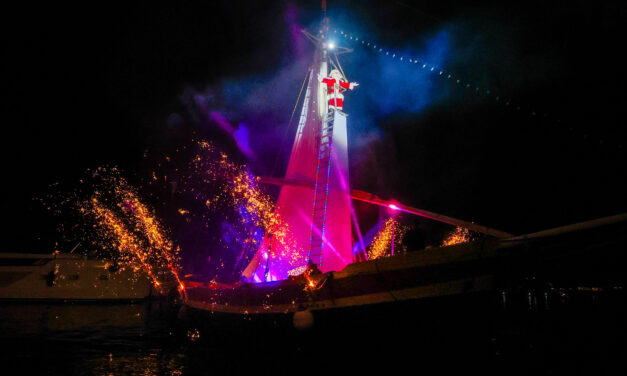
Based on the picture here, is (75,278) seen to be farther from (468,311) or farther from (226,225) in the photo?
(468,311)

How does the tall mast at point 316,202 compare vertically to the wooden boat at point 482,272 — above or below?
above

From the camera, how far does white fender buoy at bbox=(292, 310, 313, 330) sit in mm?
7430

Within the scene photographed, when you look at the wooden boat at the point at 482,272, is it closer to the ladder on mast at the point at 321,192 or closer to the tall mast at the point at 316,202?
the ladder on mast at the point at 321,192

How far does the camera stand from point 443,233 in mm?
28281

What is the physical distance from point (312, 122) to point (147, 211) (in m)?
19.8

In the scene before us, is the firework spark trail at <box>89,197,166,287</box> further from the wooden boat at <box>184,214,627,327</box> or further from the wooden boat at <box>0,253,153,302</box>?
the wooden boat at <box>184,214,627,327</box>

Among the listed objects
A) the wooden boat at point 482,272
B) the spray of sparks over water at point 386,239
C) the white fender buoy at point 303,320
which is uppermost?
the spray of sparks over water at point 386,239

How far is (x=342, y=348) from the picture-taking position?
7035 mm

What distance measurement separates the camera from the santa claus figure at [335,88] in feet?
45.1

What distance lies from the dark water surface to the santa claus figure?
27.5 ft

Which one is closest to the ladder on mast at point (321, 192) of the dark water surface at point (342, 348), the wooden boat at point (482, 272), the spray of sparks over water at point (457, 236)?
the dark water surface at point (342, 348)

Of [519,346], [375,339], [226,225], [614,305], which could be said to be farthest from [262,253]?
[614,305]

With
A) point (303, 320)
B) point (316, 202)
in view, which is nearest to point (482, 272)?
point (303, 320)

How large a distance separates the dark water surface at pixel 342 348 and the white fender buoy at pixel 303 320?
0.66 feet
